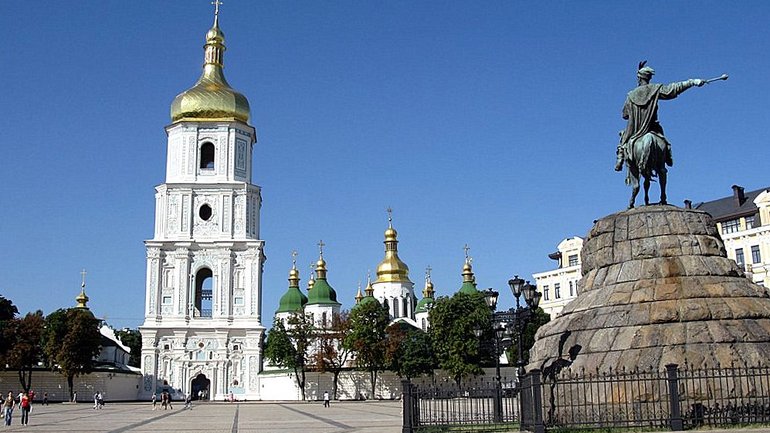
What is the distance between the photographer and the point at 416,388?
19.9 metres

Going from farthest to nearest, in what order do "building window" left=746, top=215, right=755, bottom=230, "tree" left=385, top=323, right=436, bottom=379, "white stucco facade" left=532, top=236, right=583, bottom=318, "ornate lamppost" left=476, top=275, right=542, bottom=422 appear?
"white stucco facade" left=532, top=236, right=583, bottom=318 < "tree" left=385, top=323, right=436, bottom=379 < "building window" left=746, top=215, right=755, bottom=230 < "ornate lamppost" left=476, top=275, right=542, bottom=422

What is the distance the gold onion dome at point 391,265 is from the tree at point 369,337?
25.6 metres

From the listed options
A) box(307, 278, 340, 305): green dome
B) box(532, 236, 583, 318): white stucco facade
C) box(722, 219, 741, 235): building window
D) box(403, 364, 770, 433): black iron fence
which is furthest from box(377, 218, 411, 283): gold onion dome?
box(403, 364, 770, 433): black iron fence

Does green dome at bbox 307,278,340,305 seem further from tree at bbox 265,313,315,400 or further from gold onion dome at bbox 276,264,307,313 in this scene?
tree at bbox 265,313,315,400

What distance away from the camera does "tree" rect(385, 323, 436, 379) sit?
6206 centimetres

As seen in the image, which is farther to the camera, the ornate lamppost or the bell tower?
the bell tower

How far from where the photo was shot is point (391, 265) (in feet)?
299

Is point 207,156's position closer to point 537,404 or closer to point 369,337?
point 369,337

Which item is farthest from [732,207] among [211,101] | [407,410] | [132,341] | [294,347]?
[132,341]

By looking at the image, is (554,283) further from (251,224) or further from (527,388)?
(527,388)

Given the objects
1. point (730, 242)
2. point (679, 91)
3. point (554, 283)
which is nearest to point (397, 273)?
point (554, 283)

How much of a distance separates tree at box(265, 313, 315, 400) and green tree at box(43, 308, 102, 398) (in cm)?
1284

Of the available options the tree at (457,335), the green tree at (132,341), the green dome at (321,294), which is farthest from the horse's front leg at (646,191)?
the green tree at (132,341)

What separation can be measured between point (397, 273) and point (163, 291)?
96.0 feet
